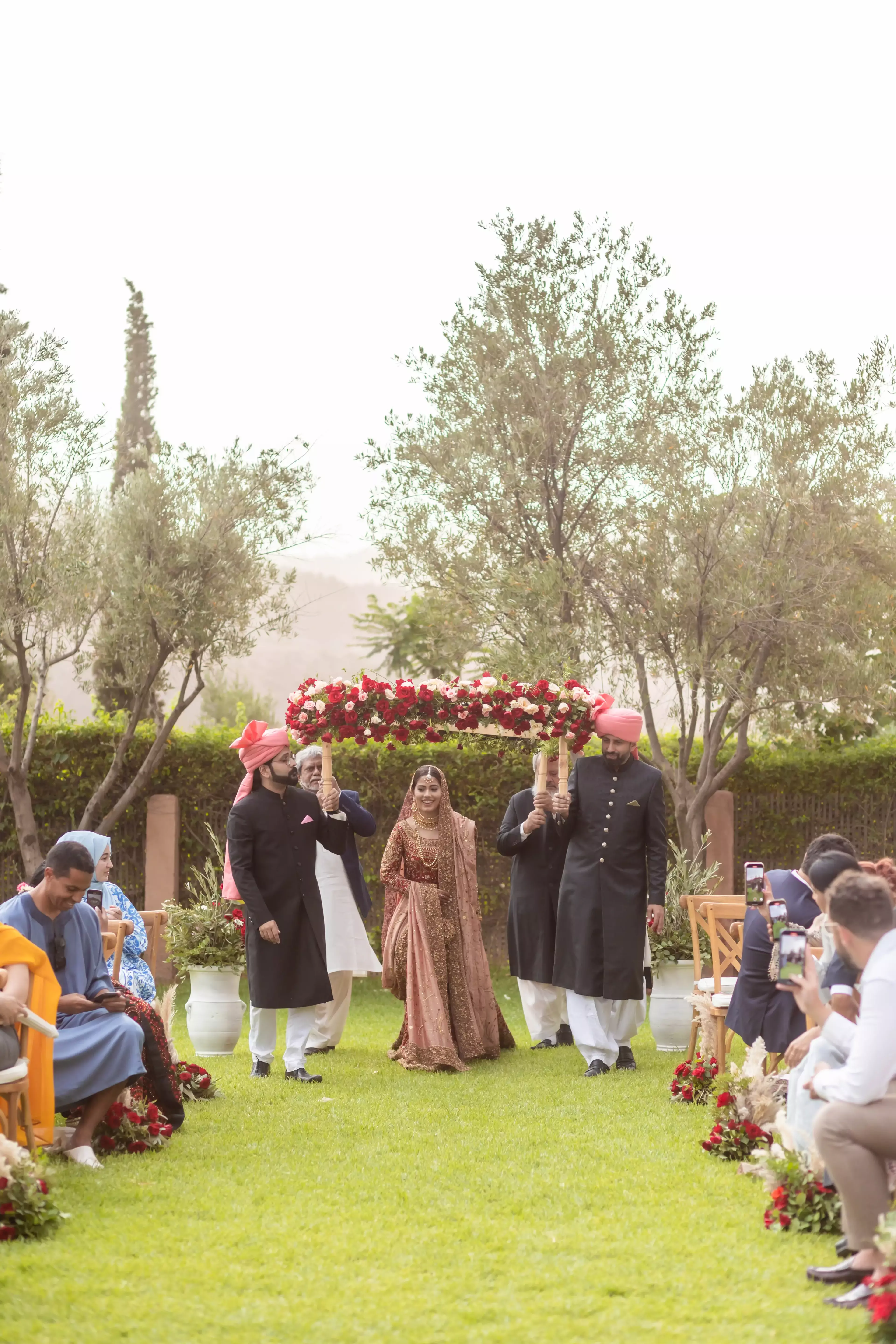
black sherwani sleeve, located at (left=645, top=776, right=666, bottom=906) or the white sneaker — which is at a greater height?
black sherwani sleeve, located at (left=645, top=776, right=666, bottom=906)

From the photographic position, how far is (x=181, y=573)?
14008 millimetres

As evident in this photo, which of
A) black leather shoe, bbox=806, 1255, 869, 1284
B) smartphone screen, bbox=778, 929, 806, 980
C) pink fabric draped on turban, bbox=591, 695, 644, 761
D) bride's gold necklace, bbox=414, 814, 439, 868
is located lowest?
black leather shoe, bbox=806, 1255, 869, 1284

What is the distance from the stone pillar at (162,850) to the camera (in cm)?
1388

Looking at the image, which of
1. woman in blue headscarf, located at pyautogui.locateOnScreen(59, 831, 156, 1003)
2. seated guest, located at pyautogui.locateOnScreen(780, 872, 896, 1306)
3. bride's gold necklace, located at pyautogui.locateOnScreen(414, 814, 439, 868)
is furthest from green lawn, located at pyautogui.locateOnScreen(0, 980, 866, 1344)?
bride's gold necklace, located at pyautogui.locateOnScreen(414, 814, 439, 868)

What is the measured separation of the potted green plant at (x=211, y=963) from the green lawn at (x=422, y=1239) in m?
1.99

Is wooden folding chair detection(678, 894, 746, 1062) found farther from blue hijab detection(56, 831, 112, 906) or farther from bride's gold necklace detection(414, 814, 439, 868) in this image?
blue hijab detection(56, 831, 112, 906)

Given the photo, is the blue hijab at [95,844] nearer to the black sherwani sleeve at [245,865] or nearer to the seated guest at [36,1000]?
the black sherwani sleeve at [245,865]

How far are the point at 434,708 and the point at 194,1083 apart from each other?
9.58 feet

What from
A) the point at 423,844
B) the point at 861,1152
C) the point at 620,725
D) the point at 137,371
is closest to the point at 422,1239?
the point at 861,1152

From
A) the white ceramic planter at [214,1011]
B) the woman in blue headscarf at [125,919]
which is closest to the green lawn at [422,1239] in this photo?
the woman in blue headscarf at [125,919]

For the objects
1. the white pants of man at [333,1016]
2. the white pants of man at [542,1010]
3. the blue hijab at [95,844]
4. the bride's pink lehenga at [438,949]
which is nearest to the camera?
the blue hijab at [95,844]

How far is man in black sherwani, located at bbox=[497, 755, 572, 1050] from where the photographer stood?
31.8 feet

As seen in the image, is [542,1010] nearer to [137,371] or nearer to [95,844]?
[95,844]

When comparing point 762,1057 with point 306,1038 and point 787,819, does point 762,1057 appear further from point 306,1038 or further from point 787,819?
point 787,819
